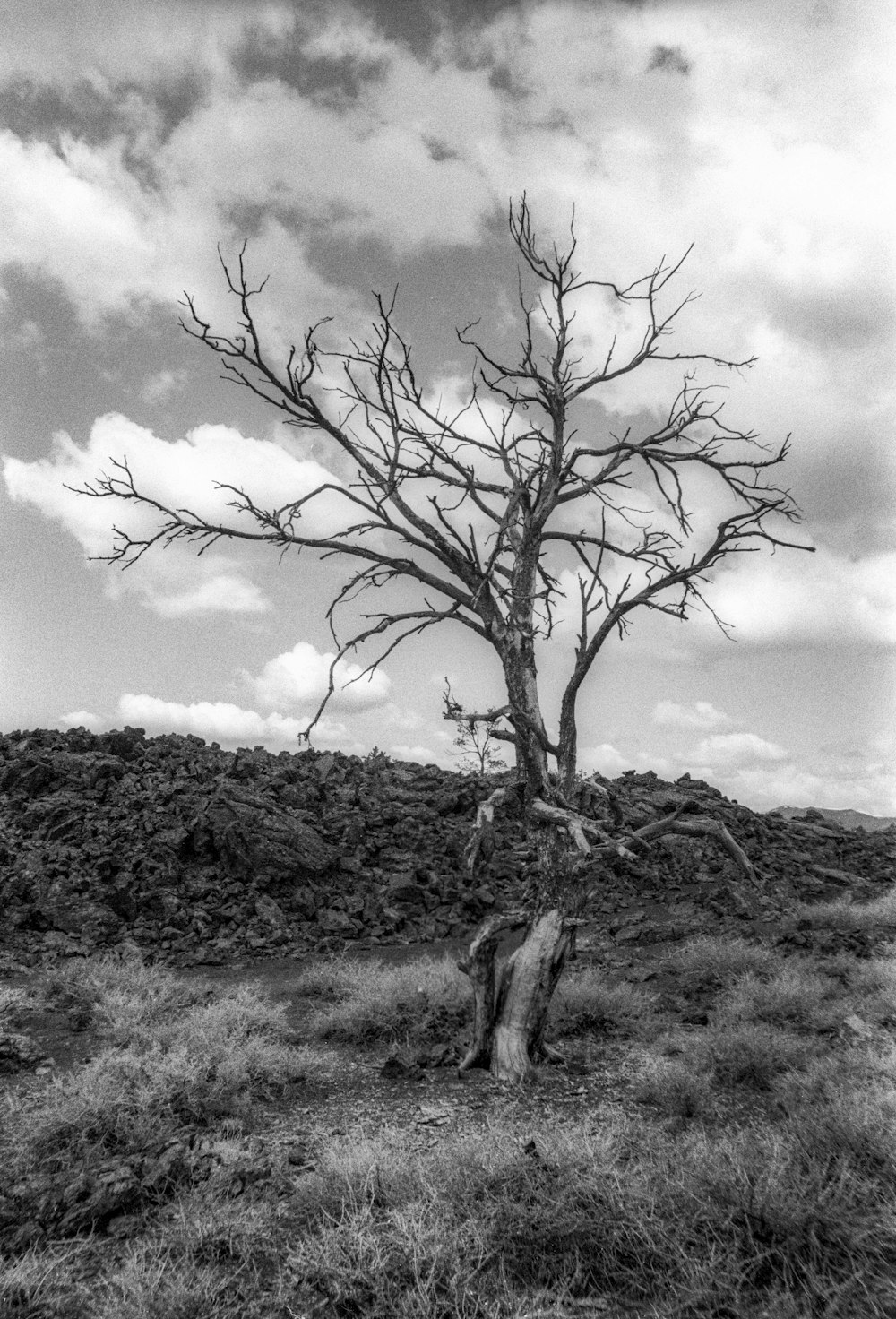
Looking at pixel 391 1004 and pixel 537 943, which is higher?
pixel 537 943

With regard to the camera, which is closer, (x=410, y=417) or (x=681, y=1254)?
(x=681, y=1254)

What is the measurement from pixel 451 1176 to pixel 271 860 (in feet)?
46.0

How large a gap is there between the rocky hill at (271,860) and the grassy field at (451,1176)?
22.1 ft

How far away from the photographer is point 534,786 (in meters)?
9.39

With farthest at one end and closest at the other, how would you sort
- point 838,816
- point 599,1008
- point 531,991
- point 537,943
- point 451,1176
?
point 838,816 < point 599,1008 < point 537,943 < point 531,991 < point 451,1176

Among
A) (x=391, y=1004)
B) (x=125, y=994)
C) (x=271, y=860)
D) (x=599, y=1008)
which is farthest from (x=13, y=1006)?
(x=599, y=1008)

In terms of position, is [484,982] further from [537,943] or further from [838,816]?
[838,816]

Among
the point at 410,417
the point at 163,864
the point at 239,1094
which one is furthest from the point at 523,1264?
the point at 163,864

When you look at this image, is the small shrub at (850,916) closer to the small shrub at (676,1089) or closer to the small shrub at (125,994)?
the small shrub at (676,1089)

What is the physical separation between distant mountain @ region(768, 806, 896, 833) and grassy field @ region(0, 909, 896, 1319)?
22.4m

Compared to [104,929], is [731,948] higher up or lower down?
higher up

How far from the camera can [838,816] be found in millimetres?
43938

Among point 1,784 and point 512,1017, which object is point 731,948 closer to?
point 512,1017

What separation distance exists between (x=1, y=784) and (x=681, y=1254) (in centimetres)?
2141
